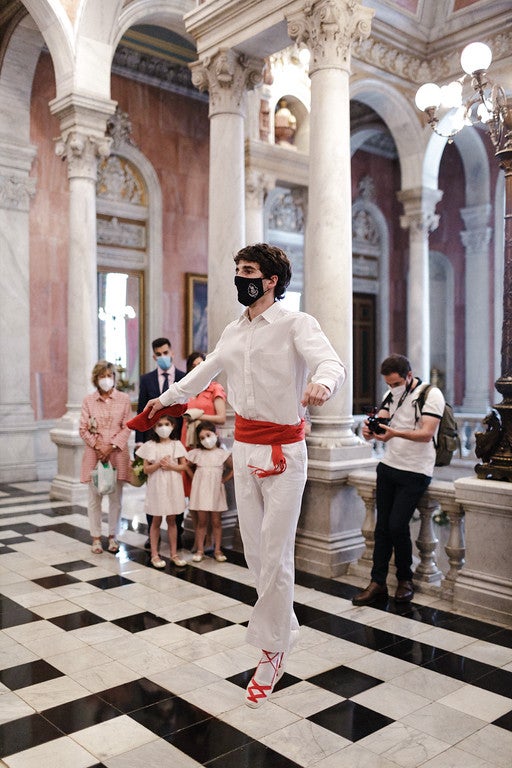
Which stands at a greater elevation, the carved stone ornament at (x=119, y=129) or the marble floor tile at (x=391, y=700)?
the carved stone ornament at (x=119, y=129)

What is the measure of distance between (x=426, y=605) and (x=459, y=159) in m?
13.3

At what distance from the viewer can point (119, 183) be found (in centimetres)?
1221

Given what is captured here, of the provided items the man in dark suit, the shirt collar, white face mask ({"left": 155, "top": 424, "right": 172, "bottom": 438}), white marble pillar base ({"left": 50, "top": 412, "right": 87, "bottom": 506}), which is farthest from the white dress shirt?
white marble pillar base ({"left": 50, "top": 412, "right": 87, "bottom": 506})

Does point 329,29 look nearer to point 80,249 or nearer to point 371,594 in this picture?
point 371,594

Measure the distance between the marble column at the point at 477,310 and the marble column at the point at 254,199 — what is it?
6.19 metres

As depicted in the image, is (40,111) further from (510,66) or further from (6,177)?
(510,66)

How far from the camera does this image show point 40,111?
11102mm

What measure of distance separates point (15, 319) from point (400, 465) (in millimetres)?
7539

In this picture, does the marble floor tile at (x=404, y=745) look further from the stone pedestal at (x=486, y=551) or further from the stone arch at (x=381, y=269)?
the stone arch at (x=381, y=269)

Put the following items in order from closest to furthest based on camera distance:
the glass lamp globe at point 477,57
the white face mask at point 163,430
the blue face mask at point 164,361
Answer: the glass lamp globe at point 477,57 → the white face mask at point 163,430 → the blue face mask at point 164,361

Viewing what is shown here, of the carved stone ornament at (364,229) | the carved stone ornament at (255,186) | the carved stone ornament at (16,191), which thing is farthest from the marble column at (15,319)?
the carved stone ornament at (364,229)

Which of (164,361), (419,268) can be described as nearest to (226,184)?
(164,361)

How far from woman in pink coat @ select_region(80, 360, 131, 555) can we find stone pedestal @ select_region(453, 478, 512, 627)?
115 inches

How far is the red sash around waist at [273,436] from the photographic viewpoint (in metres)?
3.30
